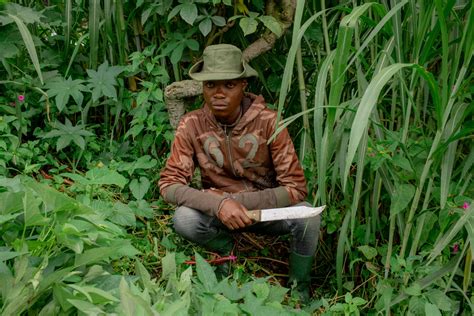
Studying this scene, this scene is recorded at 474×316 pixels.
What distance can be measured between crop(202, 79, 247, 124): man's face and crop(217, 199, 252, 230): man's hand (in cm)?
32

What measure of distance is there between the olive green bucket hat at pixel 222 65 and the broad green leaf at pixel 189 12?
18 cm

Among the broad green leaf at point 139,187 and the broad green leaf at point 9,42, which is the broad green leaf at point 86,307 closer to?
the broad green leaf at point 139,187

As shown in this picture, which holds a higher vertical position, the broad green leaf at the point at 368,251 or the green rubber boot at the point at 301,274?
the broad green leaf at the point at 368,251

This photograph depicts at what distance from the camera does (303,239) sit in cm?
255

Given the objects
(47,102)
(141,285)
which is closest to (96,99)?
(47,102)

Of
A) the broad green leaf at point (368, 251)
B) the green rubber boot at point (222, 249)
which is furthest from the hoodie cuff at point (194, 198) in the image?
the broad green leaf at point (368, 251)

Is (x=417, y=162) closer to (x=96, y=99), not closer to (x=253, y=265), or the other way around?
(x=253, y=265)

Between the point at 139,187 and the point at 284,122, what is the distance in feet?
2.91

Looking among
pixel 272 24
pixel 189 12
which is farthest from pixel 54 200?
pixel 272 24

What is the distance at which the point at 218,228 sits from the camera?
102 inches

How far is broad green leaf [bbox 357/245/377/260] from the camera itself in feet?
7.92

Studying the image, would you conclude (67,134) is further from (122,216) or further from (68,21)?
(122,216)

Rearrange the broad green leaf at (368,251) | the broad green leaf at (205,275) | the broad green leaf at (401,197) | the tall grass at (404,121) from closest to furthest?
the tall grass at (404,121) → the broad green leaf at (205,275) → the broad green leaf at (401,197) → the broad green leaf at (368,251)

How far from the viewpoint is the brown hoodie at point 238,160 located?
256 cm
